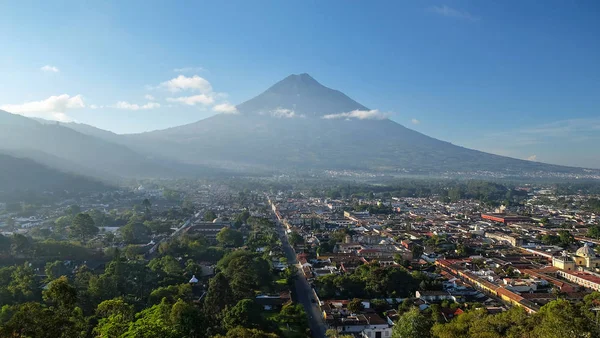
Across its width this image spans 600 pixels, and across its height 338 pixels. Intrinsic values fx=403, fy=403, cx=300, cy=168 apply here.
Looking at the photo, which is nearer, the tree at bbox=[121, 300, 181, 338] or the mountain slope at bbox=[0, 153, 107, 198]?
the tree at bbox=[121, 300, 181, 338]

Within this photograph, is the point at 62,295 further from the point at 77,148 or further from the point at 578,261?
the point at 77,148

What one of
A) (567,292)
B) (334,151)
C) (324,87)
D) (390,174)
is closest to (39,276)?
(567,292)

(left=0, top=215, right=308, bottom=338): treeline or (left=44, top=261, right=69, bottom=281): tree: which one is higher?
(left=0, top=215, right=308, bottom=338): treeline

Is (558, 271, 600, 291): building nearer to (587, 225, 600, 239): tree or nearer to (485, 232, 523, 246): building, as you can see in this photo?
(485, 232, 523, 246): building

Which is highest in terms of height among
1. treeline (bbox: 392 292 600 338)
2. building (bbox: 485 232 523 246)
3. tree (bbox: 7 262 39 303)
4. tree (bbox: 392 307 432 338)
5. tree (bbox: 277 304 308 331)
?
treeline (bbox: 392 292 600 338)

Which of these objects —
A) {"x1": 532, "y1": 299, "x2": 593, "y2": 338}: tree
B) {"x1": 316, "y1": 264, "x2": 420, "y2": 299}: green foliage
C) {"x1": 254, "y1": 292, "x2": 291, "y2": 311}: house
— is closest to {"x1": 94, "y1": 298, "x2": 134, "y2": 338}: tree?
{"x1": 254, "y1": 292, "x2": 291, "y2": 311}: house

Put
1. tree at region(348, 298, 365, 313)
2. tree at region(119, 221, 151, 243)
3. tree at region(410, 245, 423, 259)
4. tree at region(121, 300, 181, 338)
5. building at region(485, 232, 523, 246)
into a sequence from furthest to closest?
building at region(485, 232, 523, 246) < tree at region(119, 221, 151, 243) < tree at region(410, 245, 423, 259) < tree at region(348, 298, 365, 313) < tree at region(121, 300, 181, 338)

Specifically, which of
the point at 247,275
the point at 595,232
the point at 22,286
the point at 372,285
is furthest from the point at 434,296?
the point at 595,232

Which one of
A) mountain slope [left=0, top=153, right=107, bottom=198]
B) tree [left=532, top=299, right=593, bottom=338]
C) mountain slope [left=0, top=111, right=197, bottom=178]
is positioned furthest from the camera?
mountain slope [left=0, top=111, right=197, bottom=178]
